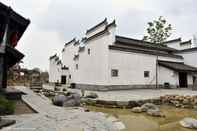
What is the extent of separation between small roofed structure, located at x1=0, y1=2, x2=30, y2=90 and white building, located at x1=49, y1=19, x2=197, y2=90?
9.72 metres

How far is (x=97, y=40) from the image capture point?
21.5 m

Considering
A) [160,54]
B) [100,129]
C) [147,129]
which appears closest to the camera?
[100,129]

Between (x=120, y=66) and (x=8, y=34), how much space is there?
488 inches

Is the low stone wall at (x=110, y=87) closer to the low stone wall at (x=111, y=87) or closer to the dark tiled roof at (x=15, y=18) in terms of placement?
the low stone wall at (x=111, y=87)

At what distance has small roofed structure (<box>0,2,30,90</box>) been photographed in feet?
29.0

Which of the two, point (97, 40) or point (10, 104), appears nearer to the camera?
point (10, 104)

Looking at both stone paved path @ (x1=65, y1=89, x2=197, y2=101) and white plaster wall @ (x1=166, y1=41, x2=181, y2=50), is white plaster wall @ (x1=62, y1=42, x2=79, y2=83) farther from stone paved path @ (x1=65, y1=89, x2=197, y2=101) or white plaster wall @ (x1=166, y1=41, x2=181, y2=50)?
white plaster wall @ (x1=166, y1=41, x2=181, y2=50)

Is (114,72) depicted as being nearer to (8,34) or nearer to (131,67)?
(131,67)

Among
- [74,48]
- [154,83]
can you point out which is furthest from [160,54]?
[74,48]

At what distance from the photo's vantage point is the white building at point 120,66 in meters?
20.4

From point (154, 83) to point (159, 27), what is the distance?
2114 cm

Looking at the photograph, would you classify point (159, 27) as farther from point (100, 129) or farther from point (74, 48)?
point (100, 129)

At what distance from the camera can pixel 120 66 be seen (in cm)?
2097

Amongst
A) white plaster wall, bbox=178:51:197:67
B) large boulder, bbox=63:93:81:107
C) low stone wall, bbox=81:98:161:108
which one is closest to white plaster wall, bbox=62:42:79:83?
white plaster wall, bbox=178:51:197:67
